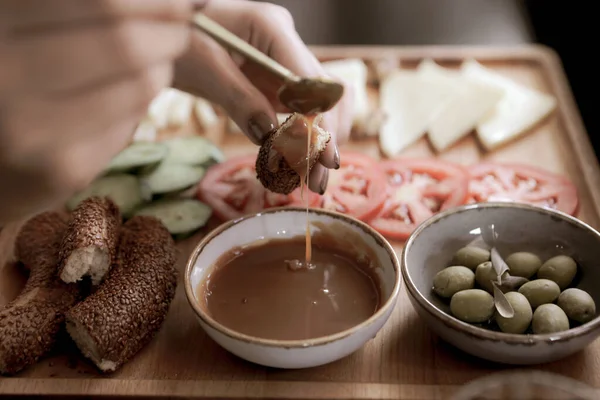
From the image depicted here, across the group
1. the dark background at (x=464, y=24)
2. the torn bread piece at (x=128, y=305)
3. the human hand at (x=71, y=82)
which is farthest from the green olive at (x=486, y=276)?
the dark background at (x=464, y=24)

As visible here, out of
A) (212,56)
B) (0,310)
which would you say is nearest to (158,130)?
(212,56)

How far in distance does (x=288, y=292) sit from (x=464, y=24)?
2.68 meters

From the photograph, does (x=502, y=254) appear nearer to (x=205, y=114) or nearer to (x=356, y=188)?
(x=356, y=188)

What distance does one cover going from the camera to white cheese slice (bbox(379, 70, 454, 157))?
121 inches

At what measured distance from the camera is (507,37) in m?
4.03

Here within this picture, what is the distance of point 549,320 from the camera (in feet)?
6.29

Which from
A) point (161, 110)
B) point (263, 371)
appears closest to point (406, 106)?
point (161, 110)

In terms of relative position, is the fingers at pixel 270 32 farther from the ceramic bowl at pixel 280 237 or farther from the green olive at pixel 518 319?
the green olive at pixel 518 319

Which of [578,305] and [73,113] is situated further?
[578,305]

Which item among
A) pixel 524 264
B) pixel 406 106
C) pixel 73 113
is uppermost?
pixel 73 113

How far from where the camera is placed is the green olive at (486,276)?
208 centimetres

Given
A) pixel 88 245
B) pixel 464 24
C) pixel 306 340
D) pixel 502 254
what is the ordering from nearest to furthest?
pixel 306 340
pixel 88 245
pixel 502 254
pixel 464 24

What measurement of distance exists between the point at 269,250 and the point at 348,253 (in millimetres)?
256

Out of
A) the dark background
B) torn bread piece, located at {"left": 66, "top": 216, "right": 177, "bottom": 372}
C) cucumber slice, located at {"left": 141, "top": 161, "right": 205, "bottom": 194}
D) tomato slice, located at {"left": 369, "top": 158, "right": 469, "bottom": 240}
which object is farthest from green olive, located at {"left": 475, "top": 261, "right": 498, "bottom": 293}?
the dark background
